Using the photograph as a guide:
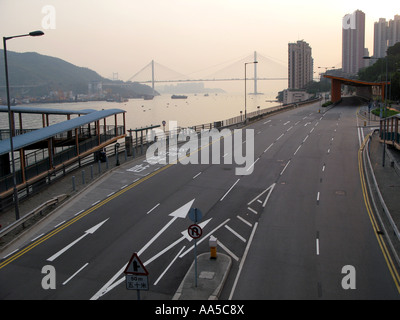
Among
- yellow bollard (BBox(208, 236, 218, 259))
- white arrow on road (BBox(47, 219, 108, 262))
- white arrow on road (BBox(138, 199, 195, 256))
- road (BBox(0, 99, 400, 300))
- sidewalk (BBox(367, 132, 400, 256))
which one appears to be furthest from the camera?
sidewalk (BBox(367, 132, 400, 256))

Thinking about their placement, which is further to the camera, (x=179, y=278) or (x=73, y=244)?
(x=73, y=244)

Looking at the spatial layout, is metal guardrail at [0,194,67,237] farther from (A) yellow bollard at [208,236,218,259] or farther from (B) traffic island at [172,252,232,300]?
(A) yellow bollard at [208,236,218,259]

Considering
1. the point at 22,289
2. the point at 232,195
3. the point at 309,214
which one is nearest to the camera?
the point at 22,289

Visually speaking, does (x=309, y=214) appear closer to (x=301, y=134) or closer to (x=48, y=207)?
(x=48, y=207)

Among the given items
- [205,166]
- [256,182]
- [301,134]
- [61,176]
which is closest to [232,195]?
[256,182]

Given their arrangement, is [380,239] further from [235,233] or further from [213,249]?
[213,249]

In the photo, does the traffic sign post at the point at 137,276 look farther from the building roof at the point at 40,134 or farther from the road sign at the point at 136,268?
the building roof at the point at 40,134

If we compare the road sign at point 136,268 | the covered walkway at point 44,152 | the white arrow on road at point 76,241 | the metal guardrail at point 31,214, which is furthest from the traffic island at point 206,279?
the covered walkway at point 44,152

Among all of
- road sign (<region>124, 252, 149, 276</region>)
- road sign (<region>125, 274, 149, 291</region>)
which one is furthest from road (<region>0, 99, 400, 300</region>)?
road sign (<region>124, 252, 149, 276</region>)
